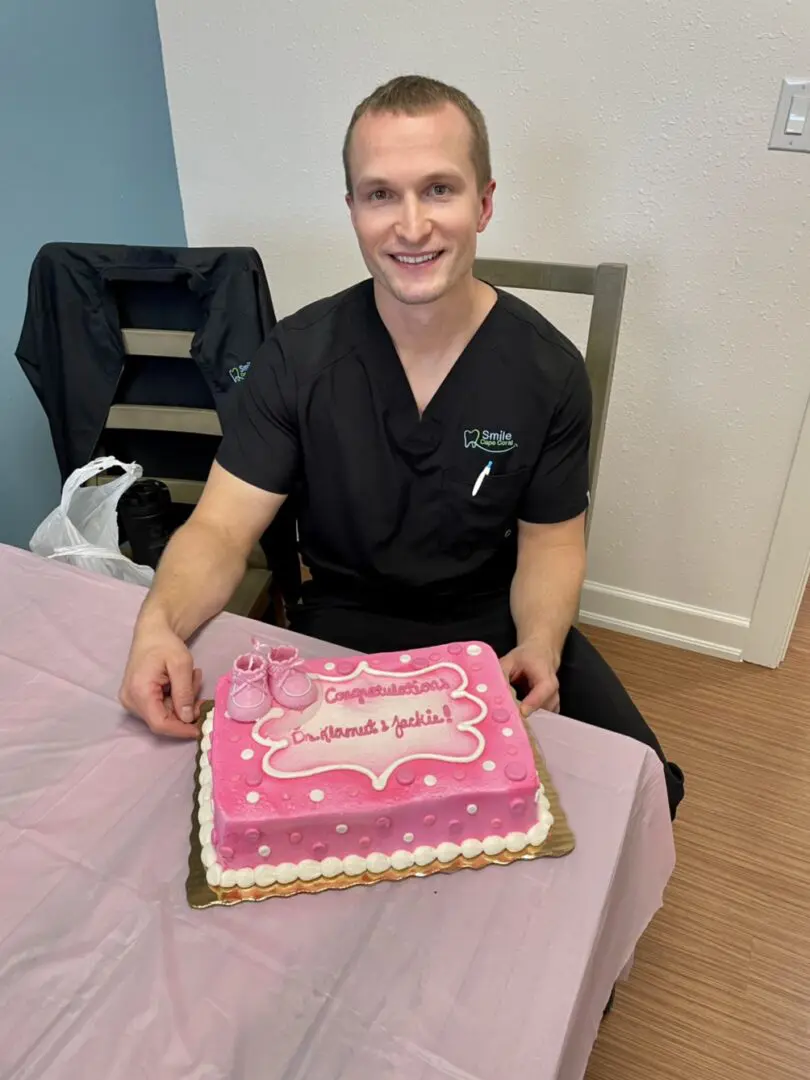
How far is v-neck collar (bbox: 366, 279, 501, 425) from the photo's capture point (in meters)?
1.12

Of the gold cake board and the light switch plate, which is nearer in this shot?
the gold cake board

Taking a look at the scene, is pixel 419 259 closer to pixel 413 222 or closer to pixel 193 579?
pixel 413 222

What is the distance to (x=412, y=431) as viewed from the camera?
113cm

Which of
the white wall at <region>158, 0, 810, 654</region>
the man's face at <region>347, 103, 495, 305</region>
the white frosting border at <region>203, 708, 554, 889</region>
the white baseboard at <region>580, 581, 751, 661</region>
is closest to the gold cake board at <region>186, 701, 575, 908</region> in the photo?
the white frosting border at <region>203, 708, 554, 889</region>

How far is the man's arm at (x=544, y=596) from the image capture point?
3.26 feet

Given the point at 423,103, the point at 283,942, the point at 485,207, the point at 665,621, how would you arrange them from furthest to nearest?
the point at 665,621 < the point at 485,207 < the point at 423,103 < the point at 283,942

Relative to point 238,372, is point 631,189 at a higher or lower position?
higher

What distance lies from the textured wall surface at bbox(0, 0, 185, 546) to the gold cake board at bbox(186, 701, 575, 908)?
4.20ft

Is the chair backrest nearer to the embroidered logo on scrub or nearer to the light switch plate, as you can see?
the embroidered logo on scrub

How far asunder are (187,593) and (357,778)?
1.31ft

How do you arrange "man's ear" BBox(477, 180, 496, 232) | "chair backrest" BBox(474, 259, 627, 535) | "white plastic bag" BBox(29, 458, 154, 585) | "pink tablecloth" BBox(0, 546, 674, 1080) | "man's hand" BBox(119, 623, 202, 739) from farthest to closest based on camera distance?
1. "white plastic bag" BBox(29, 458, 154, 585)
2. "chair backrest" BBox(474, 259, 627, 535)
3. "man's ear" BBox(477, 180, 496, 232)
4. "man's hand" BBox(119, 623, 202, 739)
5. "pink tablecloth" BBox(0, 546, 674, 1080)

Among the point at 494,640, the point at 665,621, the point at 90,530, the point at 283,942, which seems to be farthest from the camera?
the point at 665,621

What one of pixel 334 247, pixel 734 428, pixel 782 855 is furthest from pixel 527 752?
pixel 334 247

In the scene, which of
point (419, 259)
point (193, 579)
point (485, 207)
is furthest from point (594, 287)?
point (193, 579)
